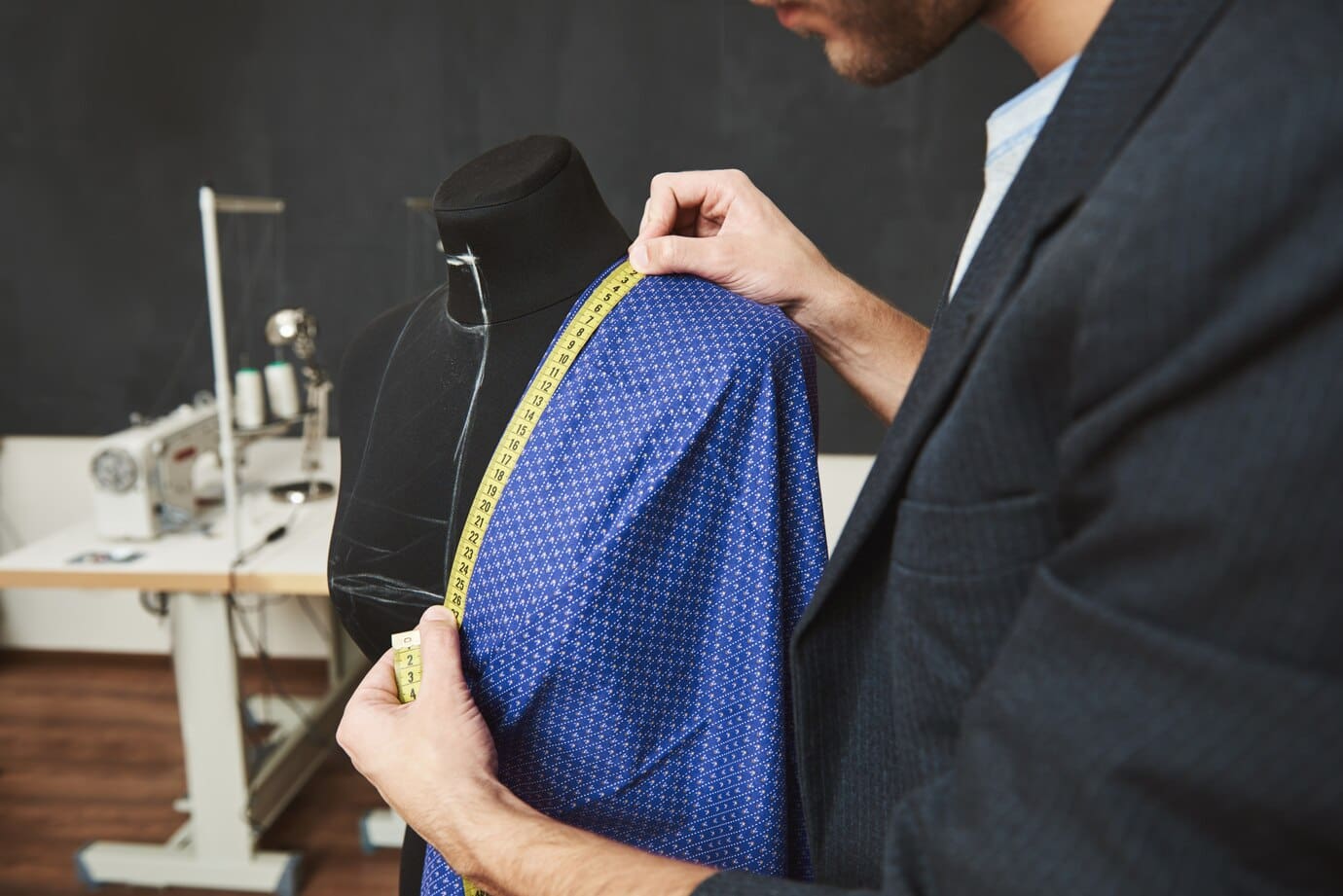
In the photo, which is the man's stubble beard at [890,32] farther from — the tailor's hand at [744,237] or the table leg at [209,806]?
the table leg at [209,806]

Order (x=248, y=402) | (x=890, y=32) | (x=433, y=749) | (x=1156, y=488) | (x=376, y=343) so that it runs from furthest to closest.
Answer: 1. (x=248, y=402)
2. (x=376, y=343)
3. (x=433, y=749)
4. (x=890, y=32)
5. (x=1156, y=488)

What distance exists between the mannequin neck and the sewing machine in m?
1.74

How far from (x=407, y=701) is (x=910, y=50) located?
67cm

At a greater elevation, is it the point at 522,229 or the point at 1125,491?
the point at 522,229

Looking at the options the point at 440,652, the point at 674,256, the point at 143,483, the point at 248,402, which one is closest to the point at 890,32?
the point at 674,256

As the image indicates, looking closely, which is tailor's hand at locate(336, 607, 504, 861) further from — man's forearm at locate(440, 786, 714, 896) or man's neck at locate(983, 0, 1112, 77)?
man's neck at locate(983, 0, 1112, 77)

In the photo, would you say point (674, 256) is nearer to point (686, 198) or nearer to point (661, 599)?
point (686, 198)

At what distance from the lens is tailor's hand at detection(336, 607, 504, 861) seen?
2.49ft

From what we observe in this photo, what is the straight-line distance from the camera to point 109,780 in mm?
2961

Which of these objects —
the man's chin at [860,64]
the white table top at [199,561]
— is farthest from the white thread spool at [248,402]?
the man's chin at [860,64]

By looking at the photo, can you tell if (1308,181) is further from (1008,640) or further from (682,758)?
(682,758)

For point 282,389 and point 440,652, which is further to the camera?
point 282,389

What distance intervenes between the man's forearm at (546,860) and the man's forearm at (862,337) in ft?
1.91

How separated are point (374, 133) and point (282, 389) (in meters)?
0.93
